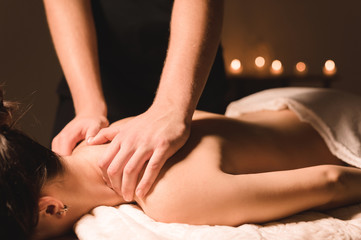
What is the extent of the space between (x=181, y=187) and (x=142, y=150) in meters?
0.12

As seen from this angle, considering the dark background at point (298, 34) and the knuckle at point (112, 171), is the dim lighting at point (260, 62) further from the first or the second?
the knuckle at point (112, 171)

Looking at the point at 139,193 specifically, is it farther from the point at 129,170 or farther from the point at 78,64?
the point at 78,64

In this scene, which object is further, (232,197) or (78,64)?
(78,64)

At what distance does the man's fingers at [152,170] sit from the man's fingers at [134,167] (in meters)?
0.01

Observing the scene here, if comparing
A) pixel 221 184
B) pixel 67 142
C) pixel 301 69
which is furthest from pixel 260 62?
pixel 221 184

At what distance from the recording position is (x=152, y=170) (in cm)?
81

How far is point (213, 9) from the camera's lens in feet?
3.57

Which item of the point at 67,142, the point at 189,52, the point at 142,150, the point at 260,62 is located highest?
the point at 189,52

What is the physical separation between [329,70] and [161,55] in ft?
7.31

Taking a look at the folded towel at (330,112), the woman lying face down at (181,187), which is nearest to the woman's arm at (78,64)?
the woman lying face down at (181,187)

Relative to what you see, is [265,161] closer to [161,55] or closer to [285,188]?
[285,188]

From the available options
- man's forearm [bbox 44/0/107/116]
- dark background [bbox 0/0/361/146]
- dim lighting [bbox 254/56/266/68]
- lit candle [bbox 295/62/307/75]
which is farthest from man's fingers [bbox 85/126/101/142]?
dark background [bbox 0/0/361/146]

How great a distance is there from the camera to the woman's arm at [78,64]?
107cm

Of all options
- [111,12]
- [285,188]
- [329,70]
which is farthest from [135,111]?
[329,70]
